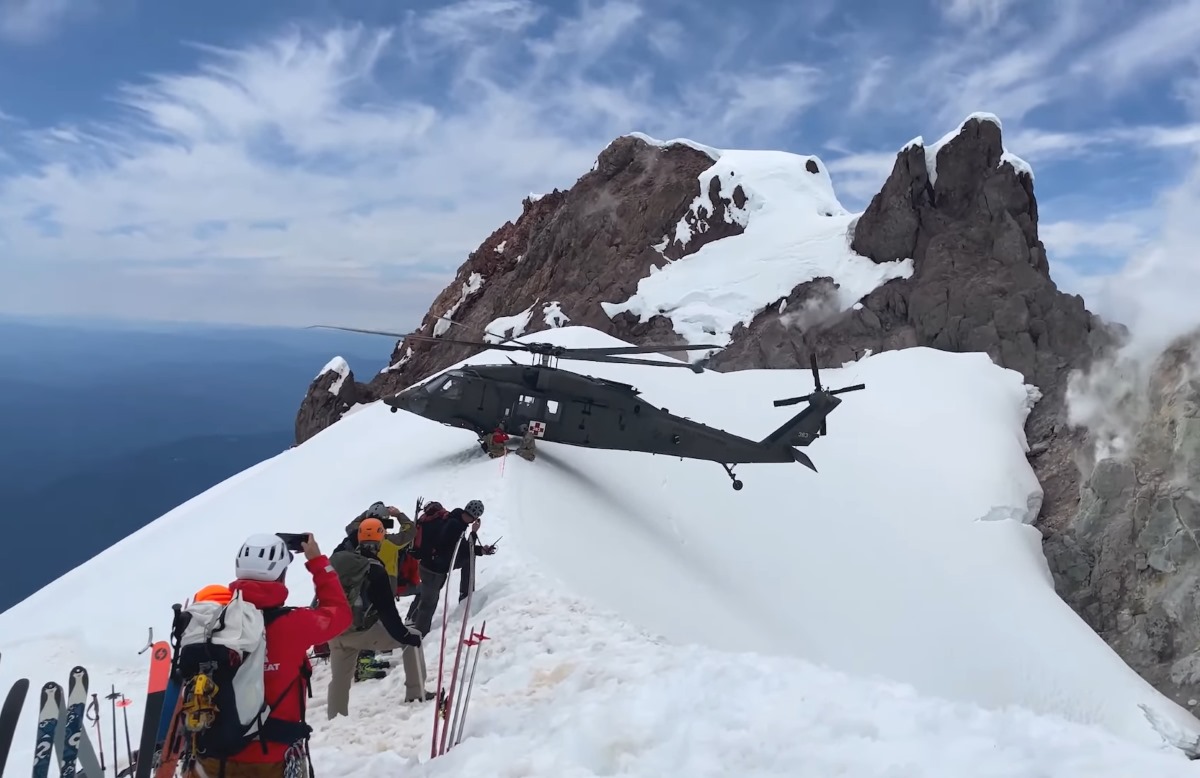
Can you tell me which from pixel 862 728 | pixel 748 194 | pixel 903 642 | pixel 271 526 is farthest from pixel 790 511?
pixel 748 194

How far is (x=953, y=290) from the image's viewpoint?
29609 mm

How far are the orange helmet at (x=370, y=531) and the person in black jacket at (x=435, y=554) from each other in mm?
1781

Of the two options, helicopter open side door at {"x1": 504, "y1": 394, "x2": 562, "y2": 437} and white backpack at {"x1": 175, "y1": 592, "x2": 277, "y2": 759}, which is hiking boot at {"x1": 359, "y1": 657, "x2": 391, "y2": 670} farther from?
helicopter open side door at {"x1": 504, "y1": 394, "x2": 562, "y2": 437}

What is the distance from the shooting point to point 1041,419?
24.6 meters

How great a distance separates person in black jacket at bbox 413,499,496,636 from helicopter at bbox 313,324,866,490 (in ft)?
24.5

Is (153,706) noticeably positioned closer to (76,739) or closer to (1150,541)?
(76,739)

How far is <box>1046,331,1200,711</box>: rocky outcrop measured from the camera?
Answer: 1498cm

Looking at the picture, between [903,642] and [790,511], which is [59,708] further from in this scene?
[790,511]

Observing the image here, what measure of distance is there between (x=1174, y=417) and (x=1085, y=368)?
28.7ft

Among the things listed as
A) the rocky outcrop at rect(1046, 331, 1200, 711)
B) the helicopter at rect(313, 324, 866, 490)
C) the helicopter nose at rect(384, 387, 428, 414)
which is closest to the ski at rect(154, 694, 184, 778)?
the helicopter at rect(313, 324, 866, 490)

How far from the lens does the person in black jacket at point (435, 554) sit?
8055 mm

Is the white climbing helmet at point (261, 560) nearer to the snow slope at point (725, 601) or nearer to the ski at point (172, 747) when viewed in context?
the ski at point (172, 747)

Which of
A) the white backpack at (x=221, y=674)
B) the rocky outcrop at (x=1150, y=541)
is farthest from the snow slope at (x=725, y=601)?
the white backpack at (x=221, y=674)

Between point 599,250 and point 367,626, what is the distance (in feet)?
124
